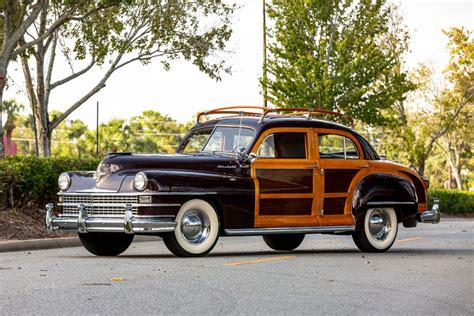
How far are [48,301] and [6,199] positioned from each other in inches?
435

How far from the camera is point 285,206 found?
13.7m

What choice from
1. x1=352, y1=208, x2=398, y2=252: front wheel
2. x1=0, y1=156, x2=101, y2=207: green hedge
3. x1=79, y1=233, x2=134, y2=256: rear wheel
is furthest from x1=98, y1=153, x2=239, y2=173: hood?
x1=0, y1=156, x2=101, y2=207: green hedge

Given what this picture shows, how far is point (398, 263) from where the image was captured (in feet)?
41.5

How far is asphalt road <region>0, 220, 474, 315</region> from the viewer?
7.94 metres

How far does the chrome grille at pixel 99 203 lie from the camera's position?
12.5 meters

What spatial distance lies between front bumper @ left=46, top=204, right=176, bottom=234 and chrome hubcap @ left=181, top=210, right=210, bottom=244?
313mm

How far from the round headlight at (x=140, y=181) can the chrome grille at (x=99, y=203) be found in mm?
143

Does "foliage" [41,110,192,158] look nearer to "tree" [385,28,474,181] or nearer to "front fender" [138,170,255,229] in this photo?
"tree" [385,28,474,181]

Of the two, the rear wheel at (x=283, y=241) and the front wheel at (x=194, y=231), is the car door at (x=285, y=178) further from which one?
the rear wheel at (x=283, y=241)

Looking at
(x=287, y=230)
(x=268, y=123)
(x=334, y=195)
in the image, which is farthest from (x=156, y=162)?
(x=334, y=195)

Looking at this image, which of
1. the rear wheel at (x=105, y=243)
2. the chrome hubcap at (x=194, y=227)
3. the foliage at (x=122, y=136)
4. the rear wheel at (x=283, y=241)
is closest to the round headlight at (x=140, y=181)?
the chrome hubcap at (x=194, y=227)

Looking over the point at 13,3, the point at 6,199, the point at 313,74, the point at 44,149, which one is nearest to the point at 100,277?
the point at 6,199

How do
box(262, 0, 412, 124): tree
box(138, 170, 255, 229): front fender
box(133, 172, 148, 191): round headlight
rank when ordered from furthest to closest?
box(262, 0, 412, 124): tree, box(138, 170, 255, 229): front fender, box(133, 172, 148, 191): round headlight

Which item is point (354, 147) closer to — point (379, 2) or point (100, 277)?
point (100, 277)
